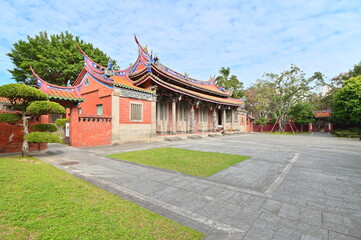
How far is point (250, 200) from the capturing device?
327 centimetres

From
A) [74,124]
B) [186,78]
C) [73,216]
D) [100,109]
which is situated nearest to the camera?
[73,216]

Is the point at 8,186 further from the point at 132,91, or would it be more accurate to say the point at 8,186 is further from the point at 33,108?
the point at 132,91

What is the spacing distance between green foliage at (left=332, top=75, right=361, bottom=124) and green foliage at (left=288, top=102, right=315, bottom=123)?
5.82 meters

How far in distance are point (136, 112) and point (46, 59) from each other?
16392 millimetres

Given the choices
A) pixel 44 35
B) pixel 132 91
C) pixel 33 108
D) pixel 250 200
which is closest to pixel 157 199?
pixel 250 200

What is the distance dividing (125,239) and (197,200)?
162 centimetres

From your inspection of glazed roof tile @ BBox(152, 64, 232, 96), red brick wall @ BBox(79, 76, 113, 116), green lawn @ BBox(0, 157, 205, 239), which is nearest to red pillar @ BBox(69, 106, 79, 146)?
red brick wall @ BBox(79, 76, 113, 116)

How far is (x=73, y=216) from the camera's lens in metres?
2.45

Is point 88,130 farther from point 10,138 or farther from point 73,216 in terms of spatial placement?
point 73,216

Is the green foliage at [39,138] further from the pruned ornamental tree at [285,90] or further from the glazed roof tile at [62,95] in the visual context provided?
the pruned ornamental tree at [285,90]

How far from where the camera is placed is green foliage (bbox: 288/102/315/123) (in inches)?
1094

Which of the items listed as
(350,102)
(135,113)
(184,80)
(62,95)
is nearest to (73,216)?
(62,95)

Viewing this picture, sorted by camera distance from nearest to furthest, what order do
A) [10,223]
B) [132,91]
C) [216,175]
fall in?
1. [10,223]
2. [216,175]
3. [132,91]

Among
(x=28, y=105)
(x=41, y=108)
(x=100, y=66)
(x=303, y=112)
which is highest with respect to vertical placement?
(x=100, y=66)
